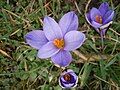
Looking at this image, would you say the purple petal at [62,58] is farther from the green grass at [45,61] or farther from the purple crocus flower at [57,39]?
the green grass at [45,61]

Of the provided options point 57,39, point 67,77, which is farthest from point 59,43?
point 67,77

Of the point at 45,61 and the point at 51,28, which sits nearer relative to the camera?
the point at 51,28

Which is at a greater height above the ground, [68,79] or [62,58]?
[62,58]

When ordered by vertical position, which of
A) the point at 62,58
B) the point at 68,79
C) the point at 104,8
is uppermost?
the point at 104,8

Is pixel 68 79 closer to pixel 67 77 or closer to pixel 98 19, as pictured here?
pixel 67 77

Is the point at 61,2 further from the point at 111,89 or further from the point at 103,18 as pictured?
the point at 111,89

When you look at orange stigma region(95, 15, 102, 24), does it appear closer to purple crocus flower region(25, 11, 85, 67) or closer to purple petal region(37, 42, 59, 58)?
purple crocus flower region(25, 11, 85, 67)

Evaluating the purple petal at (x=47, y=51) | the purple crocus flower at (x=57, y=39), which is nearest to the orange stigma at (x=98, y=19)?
the purple crocus flower at (x=57, y=39)
